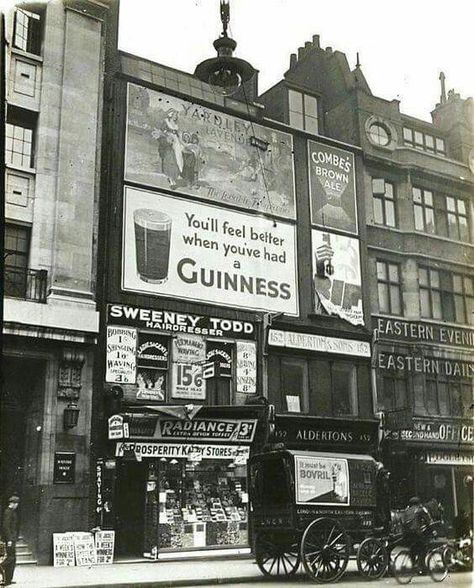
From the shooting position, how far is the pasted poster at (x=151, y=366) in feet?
66.9

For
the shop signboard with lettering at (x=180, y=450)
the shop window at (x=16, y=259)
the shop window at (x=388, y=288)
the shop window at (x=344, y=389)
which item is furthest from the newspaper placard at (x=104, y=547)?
the shop window at (x=388, y=288)

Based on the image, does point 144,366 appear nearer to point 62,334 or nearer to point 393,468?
point 62,334

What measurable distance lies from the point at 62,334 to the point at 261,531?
7195mm

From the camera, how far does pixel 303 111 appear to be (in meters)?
27.3

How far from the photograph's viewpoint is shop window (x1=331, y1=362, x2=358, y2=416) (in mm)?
24438

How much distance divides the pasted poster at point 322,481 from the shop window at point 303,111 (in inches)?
596

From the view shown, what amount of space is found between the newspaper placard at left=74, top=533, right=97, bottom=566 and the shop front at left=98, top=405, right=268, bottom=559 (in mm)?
988

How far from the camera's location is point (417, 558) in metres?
14.6

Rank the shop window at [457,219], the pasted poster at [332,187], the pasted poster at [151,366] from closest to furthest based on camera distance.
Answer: the pasted poster at [151,366] → the pasted poster at [332,187] → the shop window at [457,219]

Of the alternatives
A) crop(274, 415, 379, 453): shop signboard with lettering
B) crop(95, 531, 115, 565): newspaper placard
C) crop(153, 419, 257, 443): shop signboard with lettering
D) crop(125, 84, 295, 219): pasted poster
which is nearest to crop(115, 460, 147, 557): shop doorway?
crop(95, 531, 115, 565): newspaper placard

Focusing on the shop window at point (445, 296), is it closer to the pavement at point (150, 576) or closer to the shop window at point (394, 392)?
the shop window at point (394, 392)

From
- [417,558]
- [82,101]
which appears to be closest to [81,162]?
[82,101]

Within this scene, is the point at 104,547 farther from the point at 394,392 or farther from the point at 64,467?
the point at 394,392

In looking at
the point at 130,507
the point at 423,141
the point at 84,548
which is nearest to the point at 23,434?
the point at 84,548
